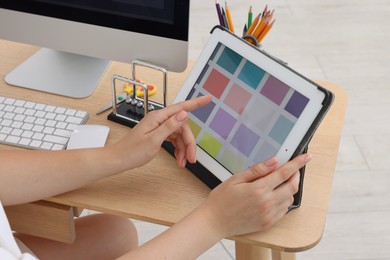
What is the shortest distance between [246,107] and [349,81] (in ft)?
5.22

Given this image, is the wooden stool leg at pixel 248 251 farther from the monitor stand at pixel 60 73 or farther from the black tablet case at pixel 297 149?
the monitor stand at pixel 60 73

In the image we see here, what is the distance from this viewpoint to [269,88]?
102 cm

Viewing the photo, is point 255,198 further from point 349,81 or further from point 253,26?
point 349,81

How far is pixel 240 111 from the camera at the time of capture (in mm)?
1055

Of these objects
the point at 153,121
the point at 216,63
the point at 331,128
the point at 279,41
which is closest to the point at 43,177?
the point at 153,121

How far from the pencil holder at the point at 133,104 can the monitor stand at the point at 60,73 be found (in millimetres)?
99

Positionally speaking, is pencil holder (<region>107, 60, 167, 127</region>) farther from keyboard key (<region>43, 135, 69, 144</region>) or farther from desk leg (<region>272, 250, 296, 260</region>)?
desk leg (<region>272, 250, 296, 260</region>)

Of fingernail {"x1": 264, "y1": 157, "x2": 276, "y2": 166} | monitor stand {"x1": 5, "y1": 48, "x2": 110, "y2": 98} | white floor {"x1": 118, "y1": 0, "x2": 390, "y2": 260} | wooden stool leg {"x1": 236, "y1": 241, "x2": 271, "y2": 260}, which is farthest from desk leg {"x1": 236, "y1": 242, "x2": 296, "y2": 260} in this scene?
white floor {"x1": 118, "y1": 0, "x2": 390, "y2": 260}

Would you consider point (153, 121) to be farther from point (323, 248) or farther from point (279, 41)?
point (279, 41)

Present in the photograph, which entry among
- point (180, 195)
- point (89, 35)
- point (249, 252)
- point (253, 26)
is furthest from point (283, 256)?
point (89, 35)

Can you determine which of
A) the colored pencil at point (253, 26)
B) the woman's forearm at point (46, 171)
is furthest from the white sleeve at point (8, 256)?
the colored pencil at point (253, 26)

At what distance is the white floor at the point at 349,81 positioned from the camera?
1.94m

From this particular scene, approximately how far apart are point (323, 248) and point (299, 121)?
1.04 meters

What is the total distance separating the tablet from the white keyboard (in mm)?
227
